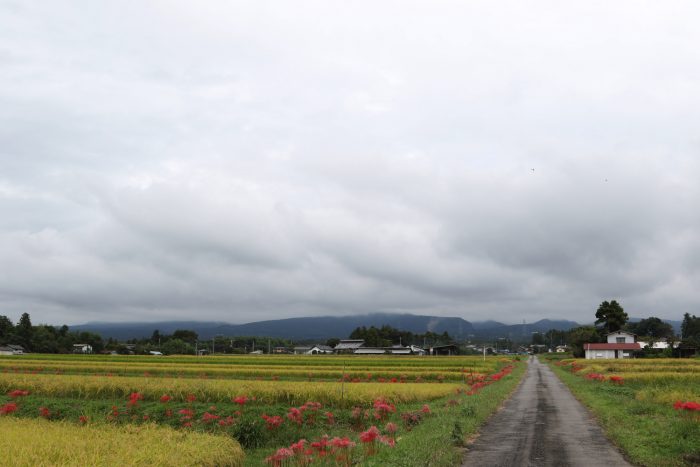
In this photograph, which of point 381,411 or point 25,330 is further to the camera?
point 25,330

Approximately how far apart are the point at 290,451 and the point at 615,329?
139171 mm

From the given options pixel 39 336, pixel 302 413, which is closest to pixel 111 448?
pixel 302 413

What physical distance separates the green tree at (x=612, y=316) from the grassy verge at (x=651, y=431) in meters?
119

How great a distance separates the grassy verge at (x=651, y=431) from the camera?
1426 centimetres

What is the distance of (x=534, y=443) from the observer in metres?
16.4

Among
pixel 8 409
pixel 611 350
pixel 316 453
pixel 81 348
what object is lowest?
pixel 81 348

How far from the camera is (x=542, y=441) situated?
16.8m

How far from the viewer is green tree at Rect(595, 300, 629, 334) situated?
438ft

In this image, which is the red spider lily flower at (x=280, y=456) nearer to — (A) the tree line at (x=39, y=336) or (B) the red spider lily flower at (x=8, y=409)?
(B) the red spider lily flower at (x=8, y=409)

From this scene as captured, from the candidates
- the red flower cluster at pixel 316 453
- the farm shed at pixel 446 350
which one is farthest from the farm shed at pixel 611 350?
the red flower cluster at pixel 316 453

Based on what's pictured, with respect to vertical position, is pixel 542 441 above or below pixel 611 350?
above

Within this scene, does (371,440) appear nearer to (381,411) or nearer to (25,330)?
(381,411)

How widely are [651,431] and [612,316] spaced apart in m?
130

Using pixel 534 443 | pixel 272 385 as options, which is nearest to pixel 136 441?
pixel 534 443
